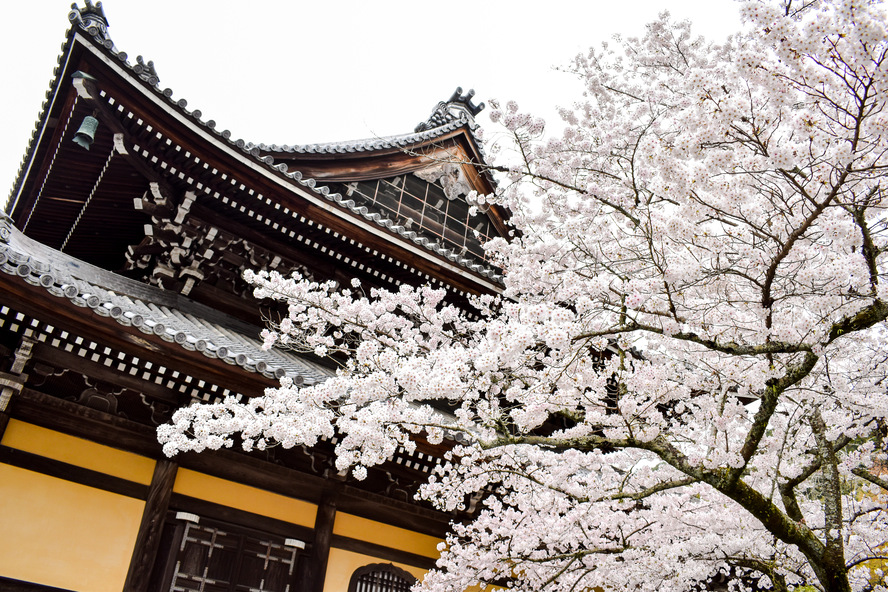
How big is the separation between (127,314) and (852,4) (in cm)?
520

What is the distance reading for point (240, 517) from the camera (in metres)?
5.58

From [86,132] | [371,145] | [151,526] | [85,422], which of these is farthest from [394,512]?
[371,145]

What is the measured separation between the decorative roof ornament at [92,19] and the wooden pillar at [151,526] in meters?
4.26

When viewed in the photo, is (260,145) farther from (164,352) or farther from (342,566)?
(342,566)

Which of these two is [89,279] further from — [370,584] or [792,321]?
[792,321]

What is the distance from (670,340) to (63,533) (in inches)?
237

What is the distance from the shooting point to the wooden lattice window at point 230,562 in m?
5.12

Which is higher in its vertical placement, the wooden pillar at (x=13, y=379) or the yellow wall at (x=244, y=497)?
the wooden pillar at (x=13, y=379)

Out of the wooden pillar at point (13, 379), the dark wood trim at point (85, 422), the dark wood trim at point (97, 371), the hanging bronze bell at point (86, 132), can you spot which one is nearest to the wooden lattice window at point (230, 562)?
the dark wood trim at point (85, 422)

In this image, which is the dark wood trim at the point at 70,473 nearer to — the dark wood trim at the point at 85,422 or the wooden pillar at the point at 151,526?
the wooden pillar at the point at 151,526

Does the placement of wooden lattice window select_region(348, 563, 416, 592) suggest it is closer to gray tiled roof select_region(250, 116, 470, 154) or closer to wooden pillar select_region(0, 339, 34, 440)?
wooden pillar select_region(0, 339, 34, 440)

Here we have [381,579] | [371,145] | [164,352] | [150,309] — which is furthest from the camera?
[371,145]

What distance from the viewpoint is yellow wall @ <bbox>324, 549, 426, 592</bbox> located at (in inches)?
237

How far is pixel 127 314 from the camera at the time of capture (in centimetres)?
448
